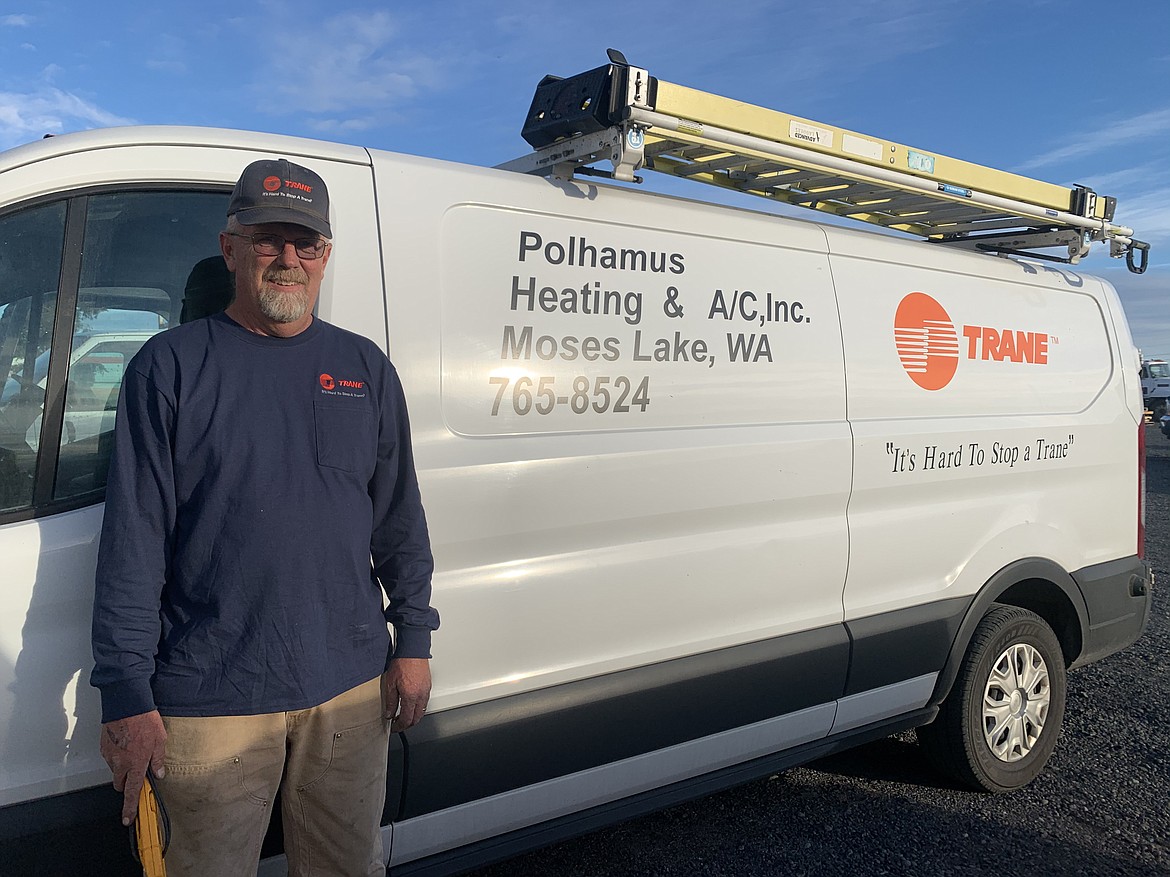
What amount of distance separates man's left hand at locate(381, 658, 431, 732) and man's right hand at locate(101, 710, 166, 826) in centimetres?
50

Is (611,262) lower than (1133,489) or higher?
higher

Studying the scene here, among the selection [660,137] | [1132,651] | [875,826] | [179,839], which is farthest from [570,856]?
[1132,651]

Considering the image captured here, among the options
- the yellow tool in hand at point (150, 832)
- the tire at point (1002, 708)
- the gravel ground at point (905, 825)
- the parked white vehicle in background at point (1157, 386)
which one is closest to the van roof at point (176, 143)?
the yellow tool in hand at point (150, 832)

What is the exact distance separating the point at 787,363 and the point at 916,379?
2.23 ft

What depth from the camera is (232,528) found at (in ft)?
5.67

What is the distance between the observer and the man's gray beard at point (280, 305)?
1803mm

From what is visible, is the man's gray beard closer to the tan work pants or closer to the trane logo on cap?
the tan work pants

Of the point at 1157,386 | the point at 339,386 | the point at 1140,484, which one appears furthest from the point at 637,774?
the point at 1157,386

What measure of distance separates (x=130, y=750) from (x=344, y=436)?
2.28 ft

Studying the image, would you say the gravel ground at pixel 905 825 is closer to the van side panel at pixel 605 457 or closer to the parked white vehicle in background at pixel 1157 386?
the van side panel at pixel 605 457

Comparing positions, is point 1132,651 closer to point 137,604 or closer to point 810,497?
point 810,497

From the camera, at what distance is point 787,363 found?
297 cm

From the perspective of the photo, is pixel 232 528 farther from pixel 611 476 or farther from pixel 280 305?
pixel 611 476

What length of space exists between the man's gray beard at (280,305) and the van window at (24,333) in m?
0.49
